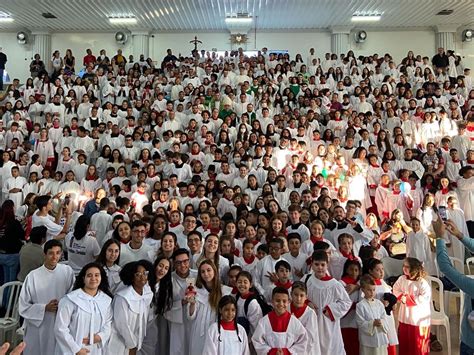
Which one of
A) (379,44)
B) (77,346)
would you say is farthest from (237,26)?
(77,346)

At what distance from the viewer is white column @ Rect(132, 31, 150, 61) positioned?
21188 millimetres

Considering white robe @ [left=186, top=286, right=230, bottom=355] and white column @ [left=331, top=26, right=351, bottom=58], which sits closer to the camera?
white robe @ [left=186, top=286, right=230, bottom=355]

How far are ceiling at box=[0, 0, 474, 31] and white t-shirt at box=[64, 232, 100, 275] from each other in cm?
1253

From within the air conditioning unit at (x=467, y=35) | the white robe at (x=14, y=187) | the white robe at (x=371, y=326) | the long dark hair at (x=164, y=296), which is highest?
the air conditioning unit at (x=467, y=35)

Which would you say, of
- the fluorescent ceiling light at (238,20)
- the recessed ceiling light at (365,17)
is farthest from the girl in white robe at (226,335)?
the recessed ceiling light at (365,17)

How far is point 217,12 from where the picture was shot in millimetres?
18188

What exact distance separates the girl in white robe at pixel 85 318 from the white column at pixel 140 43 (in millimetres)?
18634

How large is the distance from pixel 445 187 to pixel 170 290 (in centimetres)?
698

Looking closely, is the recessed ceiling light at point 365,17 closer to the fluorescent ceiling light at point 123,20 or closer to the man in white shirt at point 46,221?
the fluorescent ceiling light at point 123,20

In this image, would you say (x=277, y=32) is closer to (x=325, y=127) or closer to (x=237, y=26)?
(x=237, y=26)

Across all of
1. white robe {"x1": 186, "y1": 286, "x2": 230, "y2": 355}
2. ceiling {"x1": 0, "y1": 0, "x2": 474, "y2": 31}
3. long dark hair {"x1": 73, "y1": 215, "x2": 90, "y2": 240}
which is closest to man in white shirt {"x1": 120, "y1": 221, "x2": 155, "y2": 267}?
long dark hair {"x1": 73, "y1": 215, "x2": 90, "y2": 240}

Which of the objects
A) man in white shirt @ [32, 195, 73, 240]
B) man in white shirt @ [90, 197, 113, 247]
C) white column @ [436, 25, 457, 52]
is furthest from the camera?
white column @ [436, 25, 457, 52]

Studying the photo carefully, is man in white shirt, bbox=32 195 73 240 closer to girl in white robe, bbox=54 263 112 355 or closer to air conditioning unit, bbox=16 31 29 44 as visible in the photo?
girl in white robe, bbox=54 263 112 355

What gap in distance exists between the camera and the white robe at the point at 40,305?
4.49m
